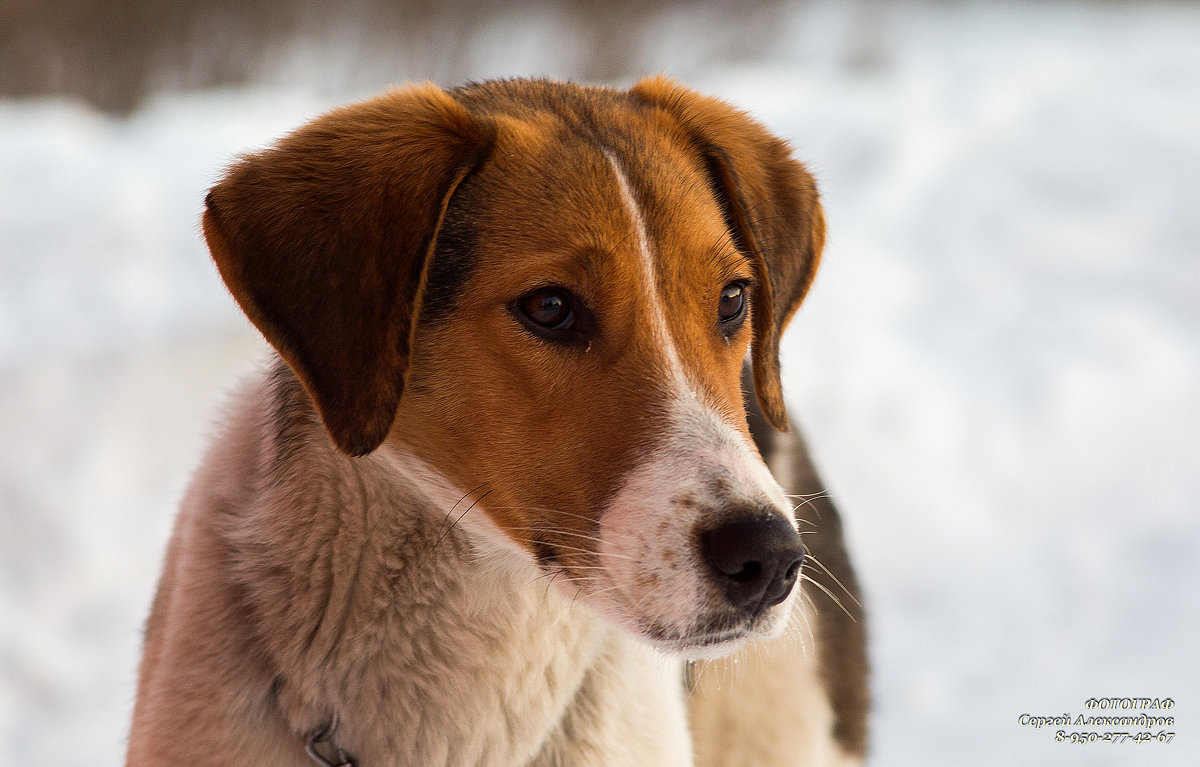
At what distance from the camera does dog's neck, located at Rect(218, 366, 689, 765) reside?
2.14 meters

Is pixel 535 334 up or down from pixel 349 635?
up

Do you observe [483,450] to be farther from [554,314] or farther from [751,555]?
[751,555]

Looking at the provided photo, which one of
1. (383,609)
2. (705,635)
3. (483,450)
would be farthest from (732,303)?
(383,609)

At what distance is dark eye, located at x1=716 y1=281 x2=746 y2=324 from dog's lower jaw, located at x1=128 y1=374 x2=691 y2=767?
611mm

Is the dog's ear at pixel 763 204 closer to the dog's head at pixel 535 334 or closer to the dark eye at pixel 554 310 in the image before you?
the dog's head at pixel 535 334

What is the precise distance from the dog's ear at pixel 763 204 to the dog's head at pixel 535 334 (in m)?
0.21

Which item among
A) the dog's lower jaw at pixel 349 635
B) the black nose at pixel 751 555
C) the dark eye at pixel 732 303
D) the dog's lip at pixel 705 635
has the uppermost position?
the dark eye at pixel 732 303

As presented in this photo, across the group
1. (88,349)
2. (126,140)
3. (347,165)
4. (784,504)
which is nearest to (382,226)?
(347,165)

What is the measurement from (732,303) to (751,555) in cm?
62

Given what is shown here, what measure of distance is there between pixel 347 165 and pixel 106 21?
4300 mm

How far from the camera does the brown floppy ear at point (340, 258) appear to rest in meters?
1.98

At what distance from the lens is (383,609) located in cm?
215

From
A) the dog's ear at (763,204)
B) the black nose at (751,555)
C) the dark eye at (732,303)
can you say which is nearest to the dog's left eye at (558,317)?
the dark eye at (732,303)

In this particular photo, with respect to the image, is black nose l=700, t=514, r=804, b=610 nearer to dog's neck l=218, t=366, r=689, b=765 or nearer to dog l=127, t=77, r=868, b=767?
dog l=127, t=77, r=868, b=767
